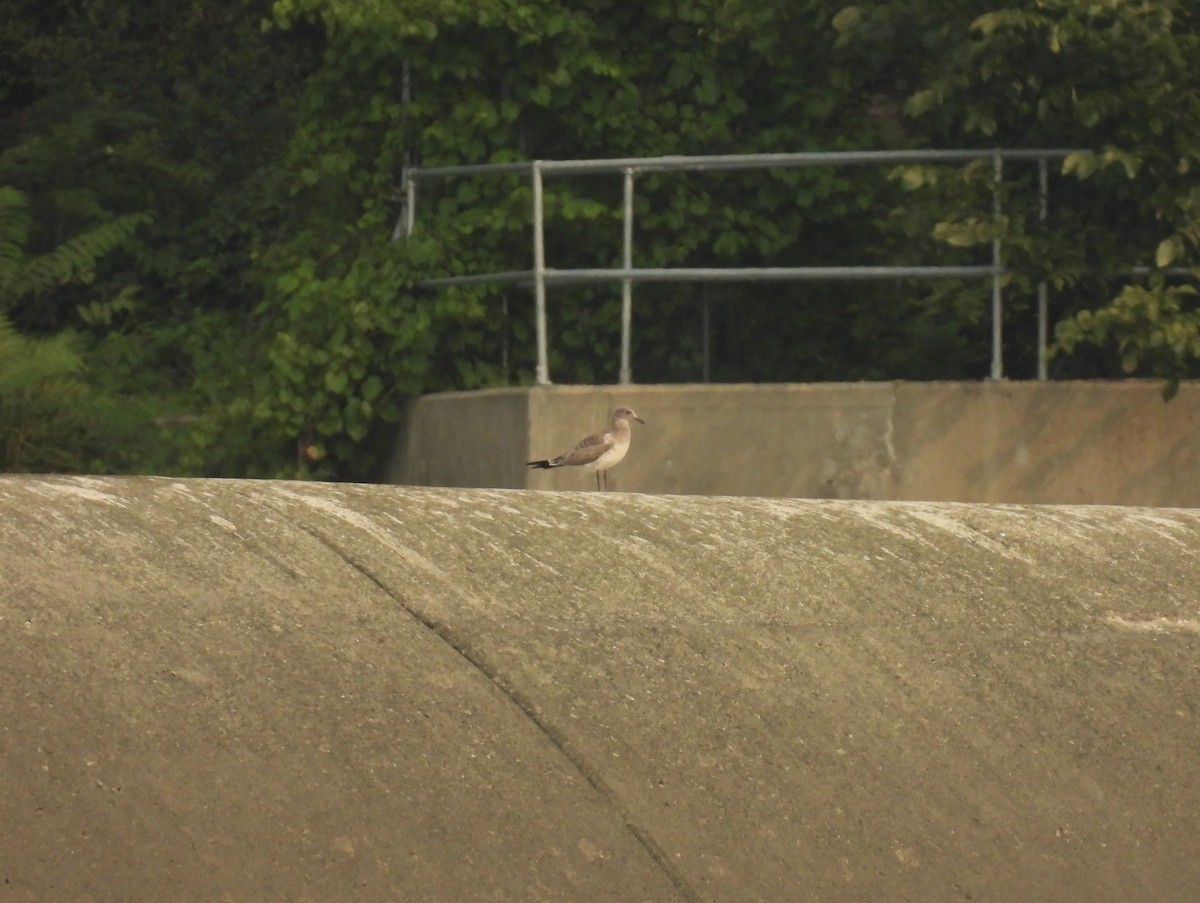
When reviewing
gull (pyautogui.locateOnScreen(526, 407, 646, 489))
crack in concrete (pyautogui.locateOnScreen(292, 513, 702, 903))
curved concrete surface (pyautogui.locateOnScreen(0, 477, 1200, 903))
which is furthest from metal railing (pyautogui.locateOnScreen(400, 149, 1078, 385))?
crack in concrete (pyautogui.locateOnScreen(292, 513, 702, 903))

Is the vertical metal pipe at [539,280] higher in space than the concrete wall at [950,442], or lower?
higher

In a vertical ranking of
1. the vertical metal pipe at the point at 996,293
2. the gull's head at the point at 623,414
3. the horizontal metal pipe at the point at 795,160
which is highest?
the horizontal metal pipe at the point at 795,160

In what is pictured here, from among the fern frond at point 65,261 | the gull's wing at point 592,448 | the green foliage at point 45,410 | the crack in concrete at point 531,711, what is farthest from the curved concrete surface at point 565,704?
the fern frond at point 65,261

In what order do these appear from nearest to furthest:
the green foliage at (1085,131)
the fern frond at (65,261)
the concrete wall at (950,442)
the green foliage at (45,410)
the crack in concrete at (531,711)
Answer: the crack in concrete at (531,711), the green foliage at (1085,131), the concrete wall at (950,442), the green foliage at (45,410), the fern frond at (65,261)

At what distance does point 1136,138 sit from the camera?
7.67 m

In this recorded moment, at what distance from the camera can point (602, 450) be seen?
7.39 metres

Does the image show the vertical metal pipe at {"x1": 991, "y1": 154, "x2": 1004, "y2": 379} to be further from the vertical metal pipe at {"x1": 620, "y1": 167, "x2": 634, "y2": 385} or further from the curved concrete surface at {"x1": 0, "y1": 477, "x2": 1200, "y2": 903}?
the curved concrete surface at {"x1": 0, "y1": 477, "x2": 1200, "y2": 903}

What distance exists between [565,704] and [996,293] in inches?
152

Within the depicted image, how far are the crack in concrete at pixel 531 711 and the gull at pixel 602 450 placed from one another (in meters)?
2.46

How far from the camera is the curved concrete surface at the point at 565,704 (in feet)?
12.8

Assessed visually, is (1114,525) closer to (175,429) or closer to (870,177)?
(870,177)

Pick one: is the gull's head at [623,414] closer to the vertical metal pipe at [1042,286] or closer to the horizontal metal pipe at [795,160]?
the horizontal metal pipe at [795,160]

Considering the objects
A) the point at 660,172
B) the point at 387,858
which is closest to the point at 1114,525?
the point at 387,858

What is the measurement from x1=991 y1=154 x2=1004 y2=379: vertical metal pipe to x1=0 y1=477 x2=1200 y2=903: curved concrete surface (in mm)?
2213
